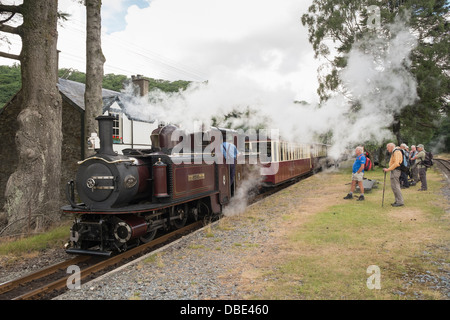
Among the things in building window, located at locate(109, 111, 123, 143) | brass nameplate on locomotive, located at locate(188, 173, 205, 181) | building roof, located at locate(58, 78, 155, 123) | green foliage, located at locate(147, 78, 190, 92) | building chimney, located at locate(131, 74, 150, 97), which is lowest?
brass nameplate on locomotive, located at locate(188, 173, 205, 181)

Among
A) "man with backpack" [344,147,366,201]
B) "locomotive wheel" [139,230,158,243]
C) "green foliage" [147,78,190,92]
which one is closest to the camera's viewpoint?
"locomotive wheel" [139,230,158,243]

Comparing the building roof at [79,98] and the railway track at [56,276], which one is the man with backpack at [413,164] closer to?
the railway track at [56,276]

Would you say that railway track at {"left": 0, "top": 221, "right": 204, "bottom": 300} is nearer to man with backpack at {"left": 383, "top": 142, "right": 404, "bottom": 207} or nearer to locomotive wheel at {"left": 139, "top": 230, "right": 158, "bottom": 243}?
locomotive wheel at {"left": 139, "top": 230, "right": 158, "bottom": 243}

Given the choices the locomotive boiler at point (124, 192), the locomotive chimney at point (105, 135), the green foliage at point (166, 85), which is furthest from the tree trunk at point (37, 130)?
the green foliage at point (166, 85)

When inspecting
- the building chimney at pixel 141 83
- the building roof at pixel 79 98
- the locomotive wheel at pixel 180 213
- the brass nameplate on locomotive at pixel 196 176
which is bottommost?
the locomotive wheel at pixel 180 213

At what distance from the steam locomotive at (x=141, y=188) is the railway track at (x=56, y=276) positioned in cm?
16

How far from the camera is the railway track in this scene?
404cm

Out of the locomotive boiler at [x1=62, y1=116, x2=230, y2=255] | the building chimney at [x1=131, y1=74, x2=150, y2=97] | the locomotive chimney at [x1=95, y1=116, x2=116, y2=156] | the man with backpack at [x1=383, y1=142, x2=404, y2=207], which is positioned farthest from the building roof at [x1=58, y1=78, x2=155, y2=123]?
the man with backpack at [x1=383, y1=142, x2=404, y2=207]

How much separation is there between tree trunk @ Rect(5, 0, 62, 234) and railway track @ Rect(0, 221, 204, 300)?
290 centimetres

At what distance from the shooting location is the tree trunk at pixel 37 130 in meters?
7.47

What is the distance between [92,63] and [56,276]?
19.5 feet

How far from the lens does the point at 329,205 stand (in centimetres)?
923

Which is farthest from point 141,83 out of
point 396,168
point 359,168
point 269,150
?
point 396,168

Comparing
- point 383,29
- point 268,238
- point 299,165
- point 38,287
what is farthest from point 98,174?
point 383,29
